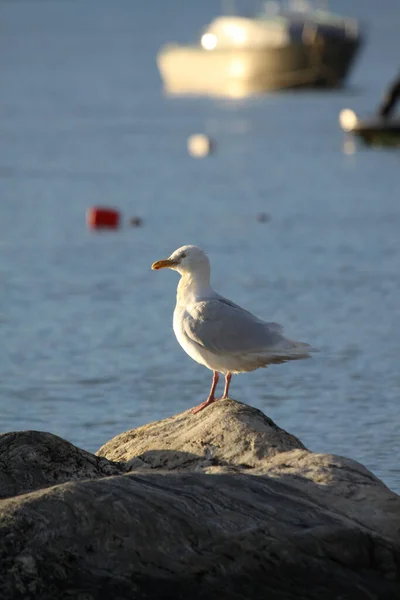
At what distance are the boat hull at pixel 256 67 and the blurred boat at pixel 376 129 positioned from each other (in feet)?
98.7

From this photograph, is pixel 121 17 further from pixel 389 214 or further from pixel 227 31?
pixel 389 214

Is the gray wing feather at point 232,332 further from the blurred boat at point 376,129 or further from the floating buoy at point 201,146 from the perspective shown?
the blurred boat at point 376,129

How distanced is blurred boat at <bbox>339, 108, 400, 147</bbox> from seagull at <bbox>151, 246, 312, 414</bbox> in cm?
3218

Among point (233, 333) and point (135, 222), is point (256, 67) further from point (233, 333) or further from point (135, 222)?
point (233, 333)

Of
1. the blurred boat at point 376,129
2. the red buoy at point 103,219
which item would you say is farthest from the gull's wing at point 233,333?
the blurred boat at point 376,129

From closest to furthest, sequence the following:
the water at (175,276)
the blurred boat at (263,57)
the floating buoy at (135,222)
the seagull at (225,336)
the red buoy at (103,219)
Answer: the seagull at (225,336), the water at (175,276), the red buoy at (103,219), the floating buoy at (135,222), the blurred boat at (263,57)

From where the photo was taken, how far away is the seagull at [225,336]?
35.1 ft

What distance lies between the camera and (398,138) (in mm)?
43125

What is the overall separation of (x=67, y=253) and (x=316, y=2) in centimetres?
13488

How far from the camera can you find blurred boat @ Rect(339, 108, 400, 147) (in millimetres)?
42719

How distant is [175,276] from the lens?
22.4 meters

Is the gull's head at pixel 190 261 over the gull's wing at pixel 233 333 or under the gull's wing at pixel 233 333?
over

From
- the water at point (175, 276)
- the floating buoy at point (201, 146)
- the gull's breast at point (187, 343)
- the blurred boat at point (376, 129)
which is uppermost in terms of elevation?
the blurred boat at point (376, 129)

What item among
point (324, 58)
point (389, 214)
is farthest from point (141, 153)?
point (324, 58)
